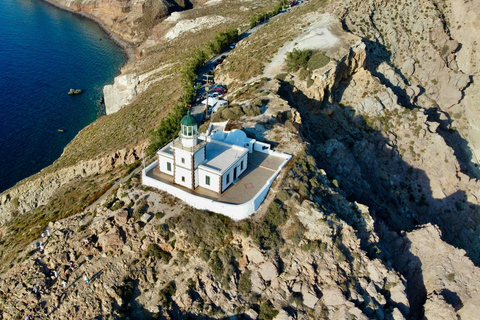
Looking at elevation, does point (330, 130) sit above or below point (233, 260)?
below

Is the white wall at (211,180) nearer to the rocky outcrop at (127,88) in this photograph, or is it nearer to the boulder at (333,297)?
the boulder at (333,297)

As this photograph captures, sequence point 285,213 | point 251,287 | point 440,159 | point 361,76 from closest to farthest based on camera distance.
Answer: point 251,287
point 285,213
point 440,159
point 361,76

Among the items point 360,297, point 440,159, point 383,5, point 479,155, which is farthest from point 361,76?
point 360,297

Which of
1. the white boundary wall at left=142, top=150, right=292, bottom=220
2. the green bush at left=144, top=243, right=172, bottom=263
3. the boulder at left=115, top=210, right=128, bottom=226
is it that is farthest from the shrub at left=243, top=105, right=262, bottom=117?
the green bush at left=144, top=243, right=172, bottom=263

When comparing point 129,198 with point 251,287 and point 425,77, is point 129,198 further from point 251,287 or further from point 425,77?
point 425,77

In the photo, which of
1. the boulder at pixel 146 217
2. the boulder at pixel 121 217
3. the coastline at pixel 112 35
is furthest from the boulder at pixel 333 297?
the coastline at pixel 112 35

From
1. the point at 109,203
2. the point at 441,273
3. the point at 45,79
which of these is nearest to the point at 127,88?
the point at 45,79

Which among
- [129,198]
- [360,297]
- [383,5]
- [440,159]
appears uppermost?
[383,5]
